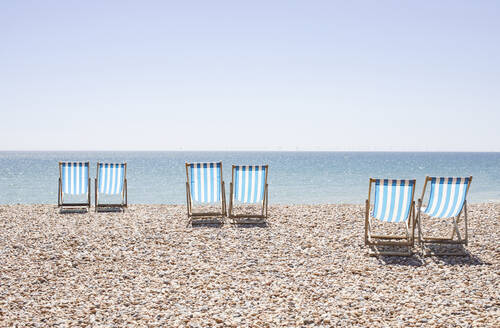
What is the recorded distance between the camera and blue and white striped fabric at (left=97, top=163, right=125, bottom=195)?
838cm

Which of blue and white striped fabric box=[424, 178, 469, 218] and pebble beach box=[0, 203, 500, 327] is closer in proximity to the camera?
pebble beach box=[0, 203, 500, 327]

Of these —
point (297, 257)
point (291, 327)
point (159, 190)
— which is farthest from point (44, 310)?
point (159, 190)

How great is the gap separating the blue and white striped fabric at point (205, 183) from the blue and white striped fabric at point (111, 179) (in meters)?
2.32

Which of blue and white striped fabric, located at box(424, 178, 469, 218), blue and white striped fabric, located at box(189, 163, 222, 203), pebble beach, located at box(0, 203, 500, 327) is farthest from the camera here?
blue and white striped fabric, located at box(189, 163, 222, 203)

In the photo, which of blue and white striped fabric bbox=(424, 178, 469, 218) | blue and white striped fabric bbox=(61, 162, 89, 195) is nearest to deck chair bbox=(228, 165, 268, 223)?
blue and white striped fabric bbox=(424, 178, 469, 218)

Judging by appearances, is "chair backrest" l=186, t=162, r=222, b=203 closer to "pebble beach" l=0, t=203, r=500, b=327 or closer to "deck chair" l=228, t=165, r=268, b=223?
"deck chair" l=228, t=165, r=268, b=223

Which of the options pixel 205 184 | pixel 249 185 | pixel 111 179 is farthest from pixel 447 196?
pixel 111 179

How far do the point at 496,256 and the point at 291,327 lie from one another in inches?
127

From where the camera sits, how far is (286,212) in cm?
756

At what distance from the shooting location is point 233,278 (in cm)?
417

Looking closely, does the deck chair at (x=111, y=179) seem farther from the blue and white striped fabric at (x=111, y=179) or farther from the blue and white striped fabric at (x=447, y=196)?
the blue and white striped fabric at (x=447, y=196)

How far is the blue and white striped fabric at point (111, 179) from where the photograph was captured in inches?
330

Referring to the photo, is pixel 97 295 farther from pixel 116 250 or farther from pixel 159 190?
pixel 159 190

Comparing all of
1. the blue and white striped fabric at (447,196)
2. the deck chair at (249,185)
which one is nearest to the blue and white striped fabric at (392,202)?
the blue and white striped fabric at (447,196)
